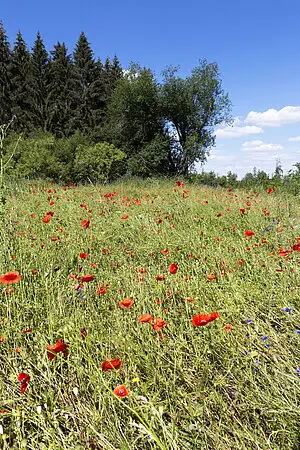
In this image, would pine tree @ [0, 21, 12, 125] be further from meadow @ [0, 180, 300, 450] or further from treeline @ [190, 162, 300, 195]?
meadow @ [0, 180, 300, 450]

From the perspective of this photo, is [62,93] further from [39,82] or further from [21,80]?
[21,80]

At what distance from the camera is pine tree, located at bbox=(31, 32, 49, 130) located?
1081 inches

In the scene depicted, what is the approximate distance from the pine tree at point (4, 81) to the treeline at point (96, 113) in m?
0.08

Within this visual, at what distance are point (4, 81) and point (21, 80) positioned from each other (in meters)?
1.44

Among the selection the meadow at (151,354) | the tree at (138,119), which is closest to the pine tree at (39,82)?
the tree at (138,119)

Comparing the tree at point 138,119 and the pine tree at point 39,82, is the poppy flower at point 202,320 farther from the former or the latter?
the pine tree at point 39,82

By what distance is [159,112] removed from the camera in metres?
19.9

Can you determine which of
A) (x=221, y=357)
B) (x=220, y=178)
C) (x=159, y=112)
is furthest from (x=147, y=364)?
(x=159, y=112)

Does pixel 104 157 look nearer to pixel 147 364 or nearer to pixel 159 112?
pixel 159 112

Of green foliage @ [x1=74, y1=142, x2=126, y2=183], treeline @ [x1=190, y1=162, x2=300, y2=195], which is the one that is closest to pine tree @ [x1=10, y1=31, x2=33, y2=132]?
green foliage @ [x1=74, y1=142, x2=126, y2=183]

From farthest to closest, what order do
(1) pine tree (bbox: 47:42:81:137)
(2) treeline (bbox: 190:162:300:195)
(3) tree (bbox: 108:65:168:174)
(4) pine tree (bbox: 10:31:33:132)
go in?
(1) pine tree (bbox: 47:42:81:137)
(4) pine tree (bbox: 10:31:33:132)
(3) tree (bbox: 108:65:168:174)
(2) treeline (bbox: 190:162:300:195)

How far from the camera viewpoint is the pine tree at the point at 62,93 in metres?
28.1

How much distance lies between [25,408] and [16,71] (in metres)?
32.4

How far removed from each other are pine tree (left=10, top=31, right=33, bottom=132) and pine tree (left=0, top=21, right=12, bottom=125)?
422mm
